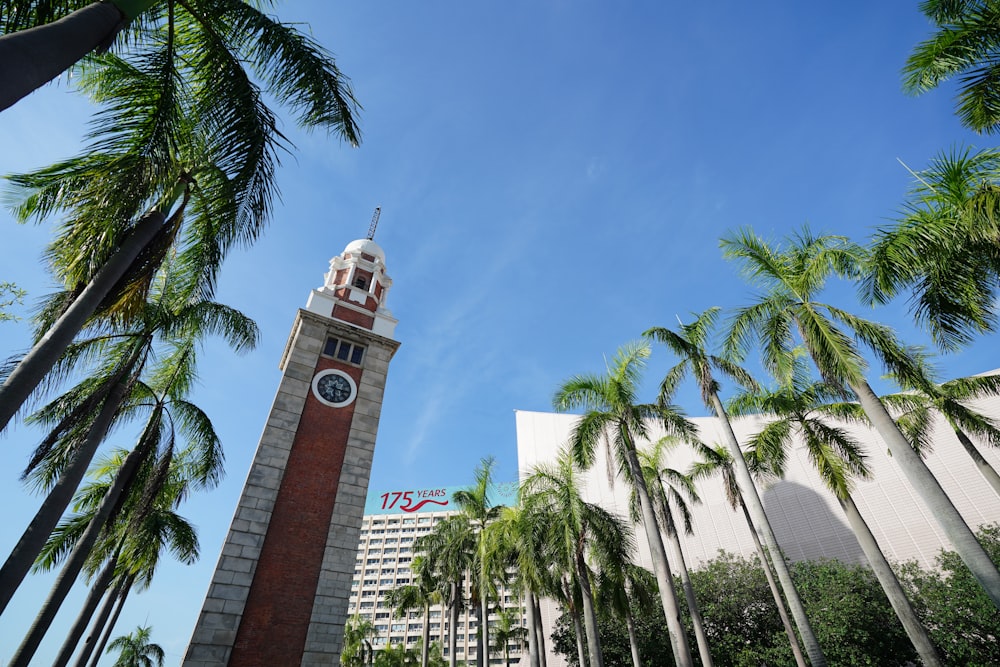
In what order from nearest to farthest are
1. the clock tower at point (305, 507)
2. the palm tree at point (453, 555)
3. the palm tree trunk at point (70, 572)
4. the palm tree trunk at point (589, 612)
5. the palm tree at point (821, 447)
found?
the palm tree trunk at point (70, 572) → the palm tree at point (821, 447) → the palm tree trunk at point (589, 612) → the clock tower at point (305, 507) → the palm tree at point (453, 555)

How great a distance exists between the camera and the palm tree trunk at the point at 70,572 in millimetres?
12164

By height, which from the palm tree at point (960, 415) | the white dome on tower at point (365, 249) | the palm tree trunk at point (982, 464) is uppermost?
the white dome on tower at point (365, 249)

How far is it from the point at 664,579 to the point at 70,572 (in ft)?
50.3

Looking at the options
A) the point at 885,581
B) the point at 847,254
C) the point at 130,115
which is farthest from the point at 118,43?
the point at 885,581

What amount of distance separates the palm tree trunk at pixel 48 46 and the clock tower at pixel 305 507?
17.5 metres

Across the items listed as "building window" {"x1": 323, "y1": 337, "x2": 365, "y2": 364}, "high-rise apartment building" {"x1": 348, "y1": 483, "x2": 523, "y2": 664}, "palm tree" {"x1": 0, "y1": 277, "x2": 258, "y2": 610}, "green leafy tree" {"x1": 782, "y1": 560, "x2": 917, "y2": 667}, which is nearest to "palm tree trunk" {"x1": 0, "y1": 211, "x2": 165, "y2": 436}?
"palm tree" {"x1": 0, "y1": 277, "x2": 258, "y2": 610}

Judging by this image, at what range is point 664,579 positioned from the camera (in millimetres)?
14820

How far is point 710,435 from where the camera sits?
49031 mm

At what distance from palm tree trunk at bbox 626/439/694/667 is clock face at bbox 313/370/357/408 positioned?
13152 mm

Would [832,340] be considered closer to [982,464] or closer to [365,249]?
[982,464]

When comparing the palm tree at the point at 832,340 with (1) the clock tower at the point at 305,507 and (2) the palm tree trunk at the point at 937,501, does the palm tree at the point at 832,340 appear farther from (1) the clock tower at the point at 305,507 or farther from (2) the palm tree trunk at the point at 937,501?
(1) the clock tower at the point at 305,507

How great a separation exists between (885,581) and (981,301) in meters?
9.25

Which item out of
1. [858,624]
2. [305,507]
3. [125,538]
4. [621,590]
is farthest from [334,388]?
[858,624]

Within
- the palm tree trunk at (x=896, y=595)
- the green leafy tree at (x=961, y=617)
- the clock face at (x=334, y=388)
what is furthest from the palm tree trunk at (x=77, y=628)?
the green leafy tree at (x=961, y=617)
